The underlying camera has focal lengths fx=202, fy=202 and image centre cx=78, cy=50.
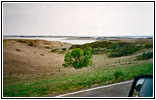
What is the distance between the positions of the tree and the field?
0.12 meters

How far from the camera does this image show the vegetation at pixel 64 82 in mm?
5445

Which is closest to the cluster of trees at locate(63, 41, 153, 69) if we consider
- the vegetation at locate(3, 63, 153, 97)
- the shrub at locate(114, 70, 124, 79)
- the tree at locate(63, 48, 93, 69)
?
the tree at locate(63, 48, 93, 69)

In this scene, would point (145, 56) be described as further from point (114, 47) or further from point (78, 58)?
point (78, 58)

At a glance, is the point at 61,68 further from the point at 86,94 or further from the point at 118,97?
the point at 118,97

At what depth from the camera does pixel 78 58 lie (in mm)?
6121

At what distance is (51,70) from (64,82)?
0.52 metres

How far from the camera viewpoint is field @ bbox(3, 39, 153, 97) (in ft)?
18.1

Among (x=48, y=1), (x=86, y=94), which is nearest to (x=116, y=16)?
(x=48, y=1)

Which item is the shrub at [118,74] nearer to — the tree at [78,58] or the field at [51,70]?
the field at [51,70]

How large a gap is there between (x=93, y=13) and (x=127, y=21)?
3.79 ft

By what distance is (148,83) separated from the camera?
7.97ft

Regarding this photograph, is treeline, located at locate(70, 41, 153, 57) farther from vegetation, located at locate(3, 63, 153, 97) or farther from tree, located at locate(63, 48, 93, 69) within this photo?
vegetation, located at locate(3, 63, 153, 97)

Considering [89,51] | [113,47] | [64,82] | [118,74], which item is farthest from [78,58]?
[118,74]

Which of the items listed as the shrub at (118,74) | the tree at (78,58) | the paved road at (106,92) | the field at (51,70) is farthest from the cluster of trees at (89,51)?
the paved road at (106,92)
